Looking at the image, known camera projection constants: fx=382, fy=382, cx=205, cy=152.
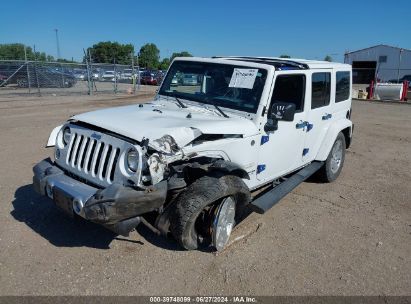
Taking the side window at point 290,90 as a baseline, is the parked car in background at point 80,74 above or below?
below

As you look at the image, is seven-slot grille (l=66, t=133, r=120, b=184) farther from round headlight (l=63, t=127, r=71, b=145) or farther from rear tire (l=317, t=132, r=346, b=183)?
rear tire (l=317, t=132, r=346, b=183)

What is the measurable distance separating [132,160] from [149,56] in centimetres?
8806

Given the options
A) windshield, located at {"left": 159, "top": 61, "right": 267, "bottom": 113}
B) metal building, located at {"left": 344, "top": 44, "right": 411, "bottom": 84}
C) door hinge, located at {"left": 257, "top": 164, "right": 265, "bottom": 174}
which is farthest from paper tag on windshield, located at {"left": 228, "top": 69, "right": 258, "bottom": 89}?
metal building, located at {"left": 344, "top": 44, "right": 411, "bottom": 84}

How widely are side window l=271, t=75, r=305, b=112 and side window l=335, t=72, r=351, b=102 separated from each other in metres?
1.42

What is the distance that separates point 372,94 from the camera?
83.3ft

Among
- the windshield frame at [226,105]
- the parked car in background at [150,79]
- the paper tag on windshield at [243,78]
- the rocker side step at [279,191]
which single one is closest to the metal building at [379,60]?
the parked car in background at [150,79]

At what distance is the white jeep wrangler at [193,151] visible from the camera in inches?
133

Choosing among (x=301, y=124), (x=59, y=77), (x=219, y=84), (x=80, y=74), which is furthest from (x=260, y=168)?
(x=80, y=74)

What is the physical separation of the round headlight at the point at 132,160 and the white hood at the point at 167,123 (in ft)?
0.42

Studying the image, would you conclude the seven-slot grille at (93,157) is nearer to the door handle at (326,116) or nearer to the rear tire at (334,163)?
the door handle at (326,116)

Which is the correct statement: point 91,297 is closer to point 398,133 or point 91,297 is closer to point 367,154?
point 367,154

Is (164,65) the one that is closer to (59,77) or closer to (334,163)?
(59,77)

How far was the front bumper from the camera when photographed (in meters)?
3.16

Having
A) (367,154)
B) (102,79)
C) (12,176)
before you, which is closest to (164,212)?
(12,176)
